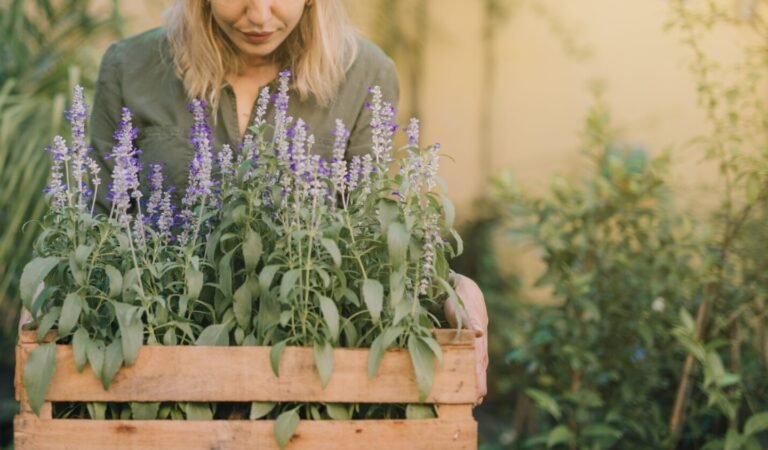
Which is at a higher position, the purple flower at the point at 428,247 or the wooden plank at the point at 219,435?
the purple flower at the point at 428,247

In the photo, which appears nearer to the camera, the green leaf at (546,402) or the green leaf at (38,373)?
the green leaf at (38,373)

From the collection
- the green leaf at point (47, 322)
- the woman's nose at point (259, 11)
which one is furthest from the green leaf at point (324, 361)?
the woman's nose at point (259, 11)

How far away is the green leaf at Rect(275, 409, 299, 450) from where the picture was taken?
5.74ft

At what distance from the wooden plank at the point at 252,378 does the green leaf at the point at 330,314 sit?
40 mm

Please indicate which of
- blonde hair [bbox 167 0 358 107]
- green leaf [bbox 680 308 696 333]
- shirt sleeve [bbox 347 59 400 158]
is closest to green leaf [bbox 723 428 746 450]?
green leaf [bbox 680 308 696 333]

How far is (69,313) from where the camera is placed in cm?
178

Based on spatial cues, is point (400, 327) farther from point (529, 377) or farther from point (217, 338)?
point (529, 377)

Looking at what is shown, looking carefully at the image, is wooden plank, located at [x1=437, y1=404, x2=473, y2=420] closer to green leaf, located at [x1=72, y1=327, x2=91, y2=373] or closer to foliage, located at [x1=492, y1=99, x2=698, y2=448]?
green leaf, located at [x1=72, y1=327, x2=91, y2=373]

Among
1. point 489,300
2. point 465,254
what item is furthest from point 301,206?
point 465,254

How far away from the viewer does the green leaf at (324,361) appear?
1756mm

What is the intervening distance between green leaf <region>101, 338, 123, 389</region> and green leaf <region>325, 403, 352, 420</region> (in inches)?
12.9

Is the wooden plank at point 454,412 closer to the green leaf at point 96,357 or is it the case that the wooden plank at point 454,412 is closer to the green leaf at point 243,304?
the green leaf at point 243,304

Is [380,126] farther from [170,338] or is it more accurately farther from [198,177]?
[170,338]

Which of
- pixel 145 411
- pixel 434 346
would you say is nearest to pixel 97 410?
pixel 145 411
